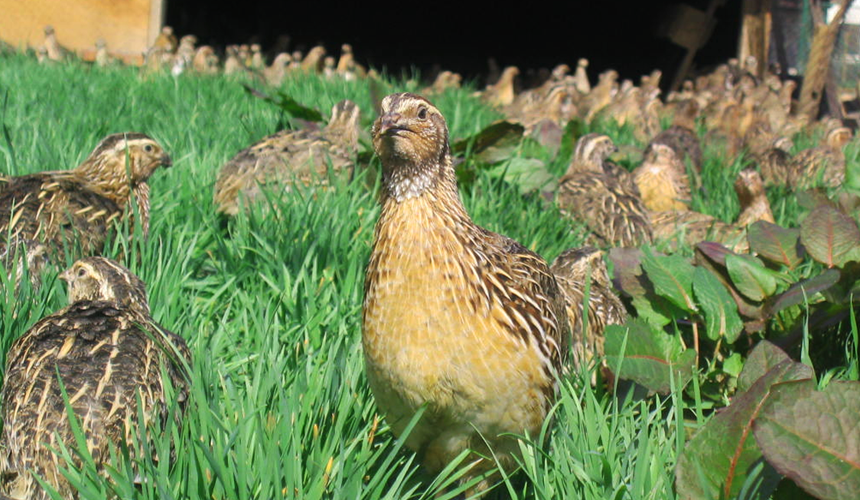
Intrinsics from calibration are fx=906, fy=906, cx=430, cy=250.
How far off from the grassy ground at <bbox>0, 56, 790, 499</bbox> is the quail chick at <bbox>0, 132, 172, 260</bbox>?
20 cm

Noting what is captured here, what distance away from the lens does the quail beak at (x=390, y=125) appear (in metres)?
2.89

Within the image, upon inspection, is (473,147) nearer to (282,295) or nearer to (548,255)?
(548,255)

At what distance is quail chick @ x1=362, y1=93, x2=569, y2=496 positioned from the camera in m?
2.84

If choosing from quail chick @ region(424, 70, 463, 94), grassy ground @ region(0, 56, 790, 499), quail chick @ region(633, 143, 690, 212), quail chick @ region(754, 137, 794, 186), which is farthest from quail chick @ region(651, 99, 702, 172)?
quail chick @ region(424, 70, 463, 94)

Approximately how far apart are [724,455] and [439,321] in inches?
36.3

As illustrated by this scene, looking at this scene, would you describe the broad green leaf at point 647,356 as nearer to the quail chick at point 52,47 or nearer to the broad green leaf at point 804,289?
the broad green leaf at point 804,289

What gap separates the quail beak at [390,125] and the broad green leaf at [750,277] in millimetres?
1647

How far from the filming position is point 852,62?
40.9ft

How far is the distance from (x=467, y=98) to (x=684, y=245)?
16.6ft

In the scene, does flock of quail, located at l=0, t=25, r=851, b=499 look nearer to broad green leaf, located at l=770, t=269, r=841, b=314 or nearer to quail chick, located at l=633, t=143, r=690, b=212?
broad green leaf, located at l=770, t=269, r=841, b=314

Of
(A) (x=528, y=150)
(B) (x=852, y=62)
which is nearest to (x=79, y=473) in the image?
(A) (x=528, y=150)

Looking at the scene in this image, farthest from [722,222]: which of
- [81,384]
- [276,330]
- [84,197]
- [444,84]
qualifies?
[444,84]

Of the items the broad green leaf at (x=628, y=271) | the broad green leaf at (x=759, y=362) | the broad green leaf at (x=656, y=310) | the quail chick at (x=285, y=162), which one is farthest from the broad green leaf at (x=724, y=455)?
the quail chick at (x=285, y=162)

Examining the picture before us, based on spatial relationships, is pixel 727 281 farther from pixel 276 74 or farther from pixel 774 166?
pixel 276 74
